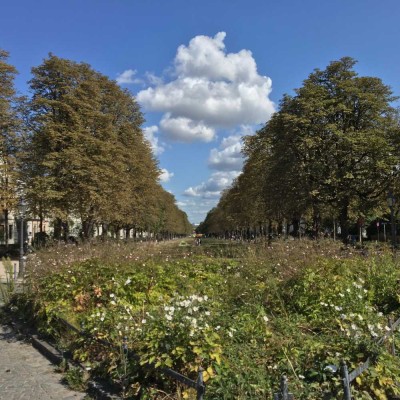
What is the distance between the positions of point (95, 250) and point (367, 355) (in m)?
9.71

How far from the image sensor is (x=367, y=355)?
459 centimetres

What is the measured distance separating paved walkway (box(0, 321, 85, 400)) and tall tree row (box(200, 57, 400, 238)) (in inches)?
931

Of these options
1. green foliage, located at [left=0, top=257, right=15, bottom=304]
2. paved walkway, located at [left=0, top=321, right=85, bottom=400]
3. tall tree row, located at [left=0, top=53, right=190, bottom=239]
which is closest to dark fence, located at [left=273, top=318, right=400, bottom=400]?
paved walkway, located at [left=0, top=321, right=85, bottom=400]

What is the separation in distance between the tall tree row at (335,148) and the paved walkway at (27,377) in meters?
23.6

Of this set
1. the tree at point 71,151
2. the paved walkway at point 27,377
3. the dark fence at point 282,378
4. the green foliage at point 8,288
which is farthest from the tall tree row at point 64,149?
the dark fence at point 282,378

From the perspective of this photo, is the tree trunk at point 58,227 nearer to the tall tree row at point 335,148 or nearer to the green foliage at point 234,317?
the tall tree row at point 335,148

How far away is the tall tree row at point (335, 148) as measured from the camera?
30.2 m

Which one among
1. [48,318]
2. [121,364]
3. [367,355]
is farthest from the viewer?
[48,318]

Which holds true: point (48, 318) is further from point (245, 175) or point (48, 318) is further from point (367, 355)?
point (245, 175)

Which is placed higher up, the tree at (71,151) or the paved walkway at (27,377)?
the tree at (71,151)

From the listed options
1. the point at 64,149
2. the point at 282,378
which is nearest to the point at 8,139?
the point at 64,149

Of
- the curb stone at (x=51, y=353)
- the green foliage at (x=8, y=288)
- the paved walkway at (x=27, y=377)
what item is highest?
the green foliage at (x=8, y=288)

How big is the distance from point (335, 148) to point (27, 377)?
2668cm

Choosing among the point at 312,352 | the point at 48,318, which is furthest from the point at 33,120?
the point at 312,352
